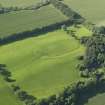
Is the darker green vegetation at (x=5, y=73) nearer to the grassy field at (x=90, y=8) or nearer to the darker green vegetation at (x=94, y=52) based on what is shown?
the darker green vegetation at (x=94, y=52)

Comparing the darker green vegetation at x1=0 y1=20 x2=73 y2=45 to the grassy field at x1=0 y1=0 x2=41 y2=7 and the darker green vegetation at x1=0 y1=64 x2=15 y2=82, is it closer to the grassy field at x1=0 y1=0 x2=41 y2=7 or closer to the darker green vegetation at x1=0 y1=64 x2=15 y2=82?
the darker green vegetation at x1=0 y1=64 x2=15 y2=82

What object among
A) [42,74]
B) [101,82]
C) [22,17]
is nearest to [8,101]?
[42,74]

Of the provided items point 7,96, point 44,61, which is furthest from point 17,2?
point 7,96

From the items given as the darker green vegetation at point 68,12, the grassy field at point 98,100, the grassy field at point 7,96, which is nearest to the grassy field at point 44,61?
the grassy field at point 7,96

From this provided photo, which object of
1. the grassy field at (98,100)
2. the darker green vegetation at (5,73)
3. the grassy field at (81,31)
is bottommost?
the grassy field at (98,100)

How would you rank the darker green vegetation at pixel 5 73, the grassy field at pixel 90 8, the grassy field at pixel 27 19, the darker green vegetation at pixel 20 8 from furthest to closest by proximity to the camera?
the grassy field at pixel 90 8 < the darker green vegetation at pixel 20 8 < the grassy field at pixel 27 19 < the darker green vegetation at pixel 5 73

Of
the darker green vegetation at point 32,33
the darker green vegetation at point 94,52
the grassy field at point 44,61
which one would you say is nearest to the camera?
the grassy field at point 44,61
